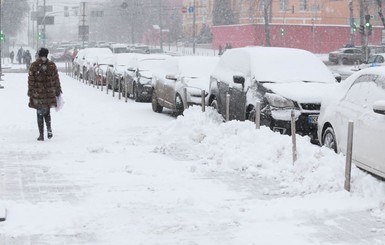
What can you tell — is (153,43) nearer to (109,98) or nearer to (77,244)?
(109,98)

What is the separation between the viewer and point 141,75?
75.2 feet

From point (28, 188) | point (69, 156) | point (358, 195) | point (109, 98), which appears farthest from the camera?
point (109, 98)

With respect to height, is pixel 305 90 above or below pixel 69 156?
above

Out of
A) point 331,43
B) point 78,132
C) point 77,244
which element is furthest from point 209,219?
point 331,43

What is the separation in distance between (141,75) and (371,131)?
15.0 metres

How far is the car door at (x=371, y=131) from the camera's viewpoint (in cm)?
821

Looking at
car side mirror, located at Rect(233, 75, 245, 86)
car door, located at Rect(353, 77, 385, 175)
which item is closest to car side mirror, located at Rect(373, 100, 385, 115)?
car door, located at Rect(353, 77, 385, 175)

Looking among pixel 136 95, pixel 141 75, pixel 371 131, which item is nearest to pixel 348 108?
pixel 371 131

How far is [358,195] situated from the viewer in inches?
314

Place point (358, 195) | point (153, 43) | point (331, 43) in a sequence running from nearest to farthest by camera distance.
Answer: point (358, 195) < point (331, 43) < point (153, 43)

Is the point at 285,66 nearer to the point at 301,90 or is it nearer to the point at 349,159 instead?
the point at 301,90

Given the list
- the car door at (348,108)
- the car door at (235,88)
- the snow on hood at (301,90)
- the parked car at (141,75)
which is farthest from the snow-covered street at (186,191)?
the parked car at (141,75)

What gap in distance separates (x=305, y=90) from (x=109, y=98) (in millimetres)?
13077

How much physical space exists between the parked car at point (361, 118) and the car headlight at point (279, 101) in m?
1.50
